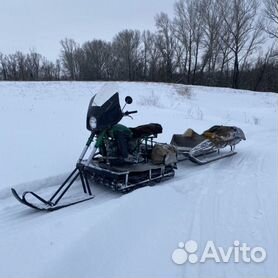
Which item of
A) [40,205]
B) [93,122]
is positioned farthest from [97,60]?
[40,205]

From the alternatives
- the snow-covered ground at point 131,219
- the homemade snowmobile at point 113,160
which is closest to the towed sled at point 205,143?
the homemade snowmobile at point 113,160

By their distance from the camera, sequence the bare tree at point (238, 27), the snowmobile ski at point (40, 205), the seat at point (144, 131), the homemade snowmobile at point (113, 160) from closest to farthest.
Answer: the snowmobile ski at point (40, 205) < the homemade snowmobile at point (113, 160) < the seat at point (144, 131) < the bare tree at point (238, 27)

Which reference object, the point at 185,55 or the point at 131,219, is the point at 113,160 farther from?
the point at 185,55

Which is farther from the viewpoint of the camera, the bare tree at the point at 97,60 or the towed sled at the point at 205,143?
the bare tree at the point at 97,60

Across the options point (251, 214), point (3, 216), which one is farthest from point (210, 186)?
point (3, 216)

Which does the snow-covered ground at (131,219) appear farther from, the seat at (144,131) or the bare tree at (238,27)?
the bare tree at (238,27)

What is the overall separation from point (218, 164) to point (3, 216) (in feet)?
11.3

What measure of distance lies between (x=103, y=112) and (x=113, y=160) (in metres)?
0.72

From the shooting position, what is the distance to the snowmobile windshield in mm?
3578

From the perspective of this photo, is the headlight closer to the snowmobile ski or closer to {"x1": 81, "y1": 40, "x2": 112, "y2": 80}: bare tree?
the snowmobile ski

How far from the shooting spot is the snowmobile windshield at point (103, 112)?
3.58 metres

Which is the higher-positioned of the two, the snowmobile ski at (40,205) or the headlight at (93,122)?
the headlight at (93,122)

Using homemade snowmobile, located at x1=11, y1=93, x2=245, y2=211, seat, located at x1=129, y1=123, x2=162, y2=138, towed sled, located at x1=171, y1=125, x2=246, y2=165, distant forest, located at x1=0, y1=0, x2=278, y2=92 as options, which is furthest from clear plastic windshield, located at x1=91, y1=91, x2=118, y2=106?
distant forest, located at x1=0, y1=0, x2=278, y2=92

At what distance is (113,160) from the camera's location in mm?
3936
